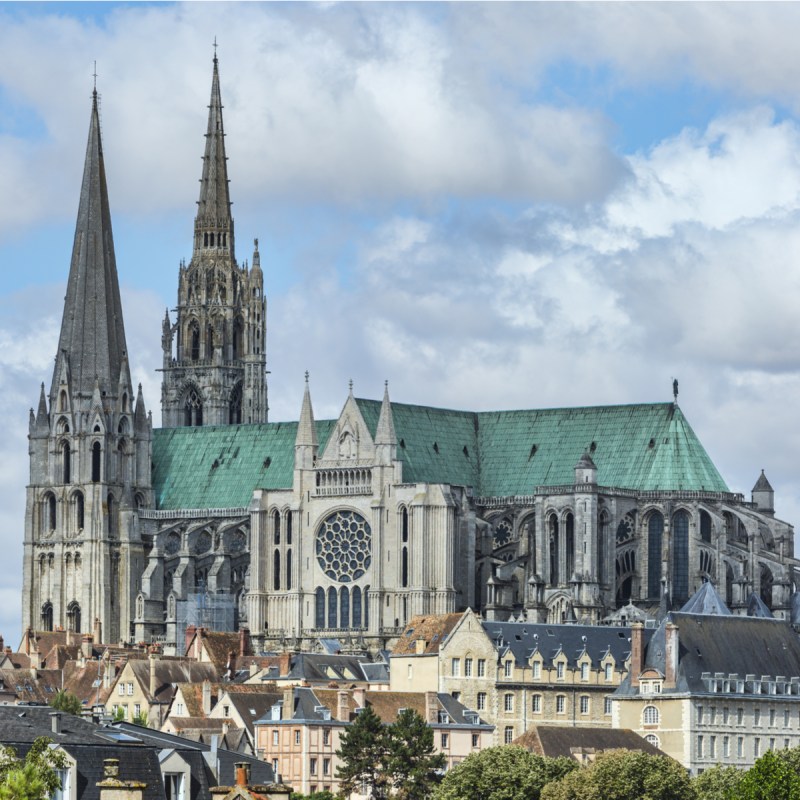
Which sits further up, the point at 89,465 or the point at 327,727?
the point at 89,465

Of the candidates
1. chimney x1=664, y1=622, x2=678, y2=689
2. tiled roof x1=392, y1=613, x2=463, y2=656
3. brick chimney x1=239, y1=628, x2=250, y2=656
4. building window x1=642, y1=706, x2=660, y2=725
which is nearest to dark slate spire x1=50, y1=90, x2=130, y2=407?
brick chimney x1=239, y1=628, x2=250, y2=656

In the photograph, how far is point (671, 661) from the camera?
467 feet

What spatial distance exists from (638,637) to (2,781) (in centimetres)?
8319

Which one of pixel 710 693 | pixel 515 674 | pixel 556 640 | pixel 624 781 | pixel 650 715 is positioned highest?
pixel 556 640

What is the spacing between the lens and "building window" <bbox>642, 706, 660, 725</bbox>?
141000 millimetres

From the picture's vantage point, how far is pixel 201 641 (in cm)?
16725

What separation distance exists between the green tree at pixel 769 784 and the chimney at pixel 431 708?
34452mm

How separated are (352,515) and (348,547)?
74.5 inches

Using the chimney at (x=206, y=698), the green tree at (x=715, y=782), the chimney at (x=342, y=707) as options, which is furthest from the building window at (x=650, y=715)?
the chimney at (x=206, y=698)

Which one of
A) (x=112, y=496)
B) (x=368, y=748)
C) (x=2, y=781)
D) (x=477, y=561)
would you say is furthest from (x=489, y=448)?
(x=2, y=781)

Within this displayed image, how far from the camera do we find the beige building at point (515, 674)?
148 m

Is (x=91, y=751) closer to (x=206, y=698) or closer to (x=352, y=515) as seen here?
(x=206, y=698)

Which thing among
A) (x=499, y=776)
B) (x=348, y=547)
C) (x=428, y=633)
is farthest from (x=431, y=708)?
(x=348, y=547)

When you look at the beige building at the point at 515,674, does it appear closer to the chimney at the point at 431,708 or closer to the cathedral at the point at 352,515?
the chimney at the point at 431,708
